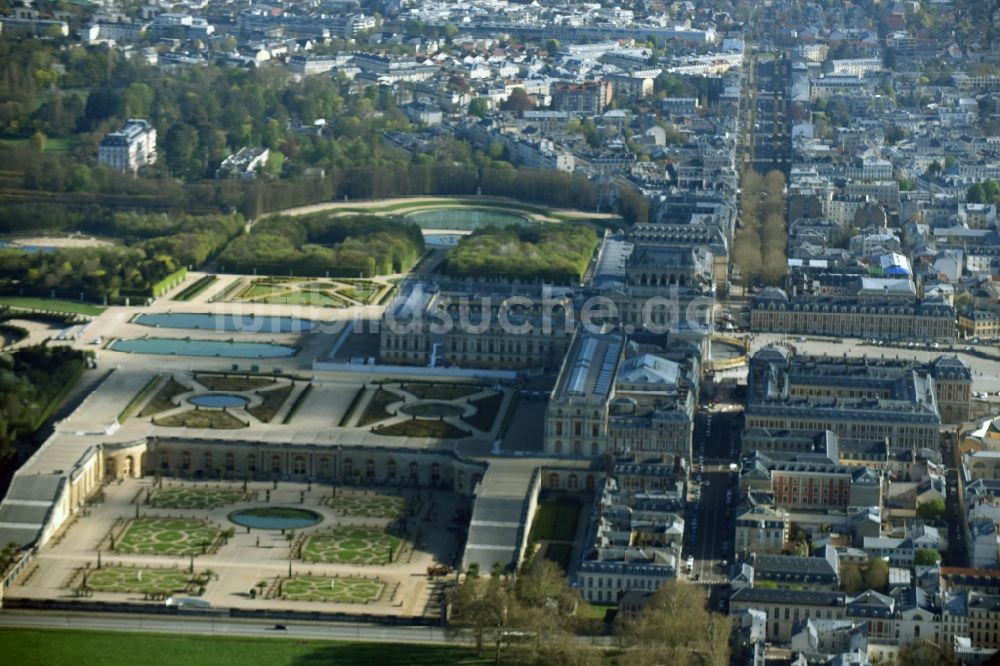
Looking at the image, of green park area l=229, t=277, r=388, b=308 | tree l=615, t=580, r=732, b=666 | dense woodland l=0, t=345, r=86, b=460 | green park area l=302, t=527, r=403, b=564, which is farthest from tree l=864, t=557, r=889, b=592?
green park area l=229, t=277, r=388, b=308

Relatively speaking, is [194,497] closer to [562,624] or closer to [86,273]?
[562,624]

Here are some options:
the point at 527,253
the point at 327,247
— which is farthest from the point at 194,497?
the point at 327,247

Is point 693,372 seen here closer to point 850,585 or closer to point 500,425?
point 500,425

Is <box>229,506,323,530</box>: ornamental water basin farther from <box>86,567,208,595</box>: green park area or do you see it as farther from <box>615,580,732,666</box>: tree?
<box>615,580,732,666</box>: tree

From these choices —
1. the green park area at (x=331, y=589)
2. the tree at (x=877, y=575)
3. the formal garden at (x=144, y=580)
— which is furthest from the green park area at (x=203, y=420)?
the tree at (x=877, y=575)

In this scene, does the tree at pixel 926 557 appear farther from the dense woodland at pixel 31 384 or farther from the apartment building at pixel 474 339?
the dense woodland at pixel 31 384

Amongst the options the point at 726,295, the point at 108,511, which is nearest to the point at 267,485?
the point at 108,511
